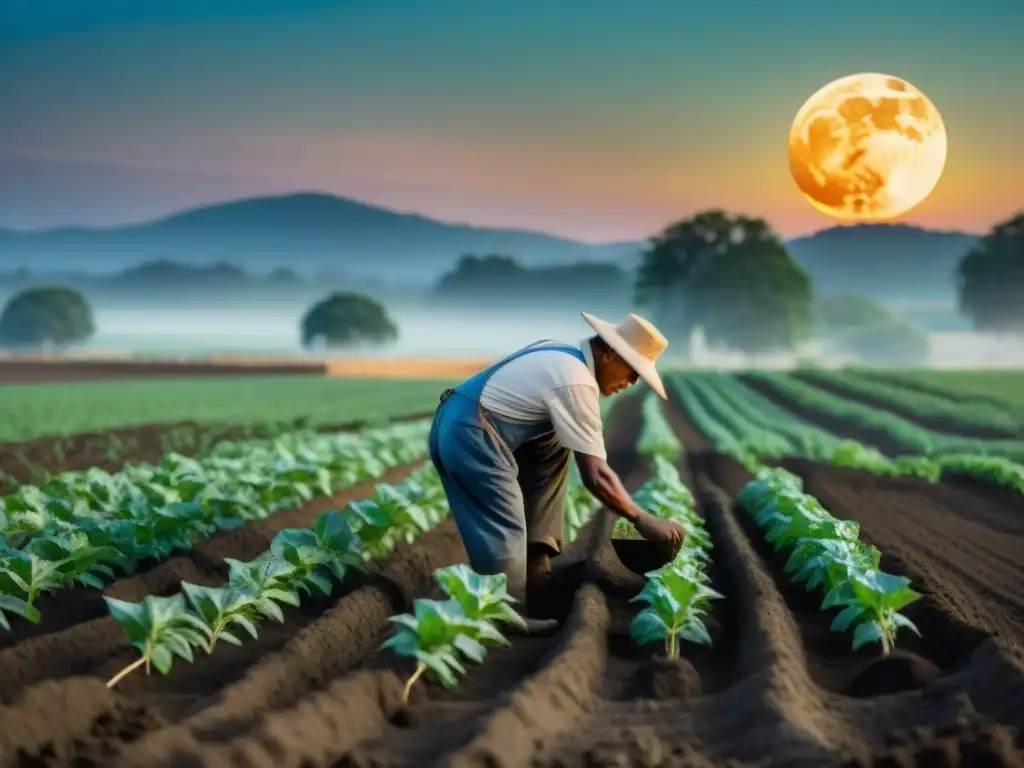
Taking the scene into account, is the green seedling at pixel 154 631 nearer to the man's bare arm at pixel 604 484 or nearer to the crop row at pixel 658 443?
the man's bare arm at pixel 604 484

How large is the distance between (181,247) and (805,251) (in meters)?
26.3

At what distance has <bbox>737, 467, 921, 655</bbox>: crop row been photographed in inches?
223

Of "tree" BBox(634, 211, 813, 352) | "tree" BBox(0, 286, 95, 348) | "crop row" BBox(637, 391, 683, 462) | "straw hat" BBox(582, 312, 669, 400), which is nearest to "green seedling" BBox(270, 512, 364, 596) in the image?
"straw hat" BBox(582, 312, 669, 400)

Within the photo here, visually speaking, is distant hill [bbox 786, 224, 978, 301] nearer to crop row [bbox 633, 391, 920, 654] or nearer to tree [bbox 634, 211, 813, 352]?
tree [bbox 634, 211, 813, 352]

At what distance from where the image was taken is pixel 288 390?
119ft

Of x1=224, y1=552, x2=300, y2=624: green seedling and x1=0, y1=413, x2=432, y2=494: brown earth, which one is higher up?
x1=224, y1=552, x2=300, y2=624: green seedling

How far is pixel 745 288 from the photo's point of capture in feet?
160

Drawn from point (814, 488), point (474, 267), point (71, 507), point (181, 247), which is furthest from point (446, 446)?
point (181, 247)

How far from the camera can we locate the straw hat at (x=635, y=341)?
5957mm

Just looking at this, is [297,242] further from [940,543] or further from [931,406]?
[940,543]

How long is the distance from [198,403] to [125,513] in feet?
70.2

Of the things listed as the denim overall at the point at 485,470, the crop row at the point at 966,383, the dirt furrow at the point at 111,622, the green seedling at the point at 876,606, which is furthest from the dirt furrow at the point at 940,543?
the crop row at the point at 966,383

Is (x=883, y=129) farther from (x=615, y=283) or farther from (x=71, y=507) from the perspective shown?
(x=615, y=283)

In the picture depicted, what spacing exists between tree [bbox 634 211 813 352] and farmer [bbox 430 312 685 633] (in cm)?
4246
